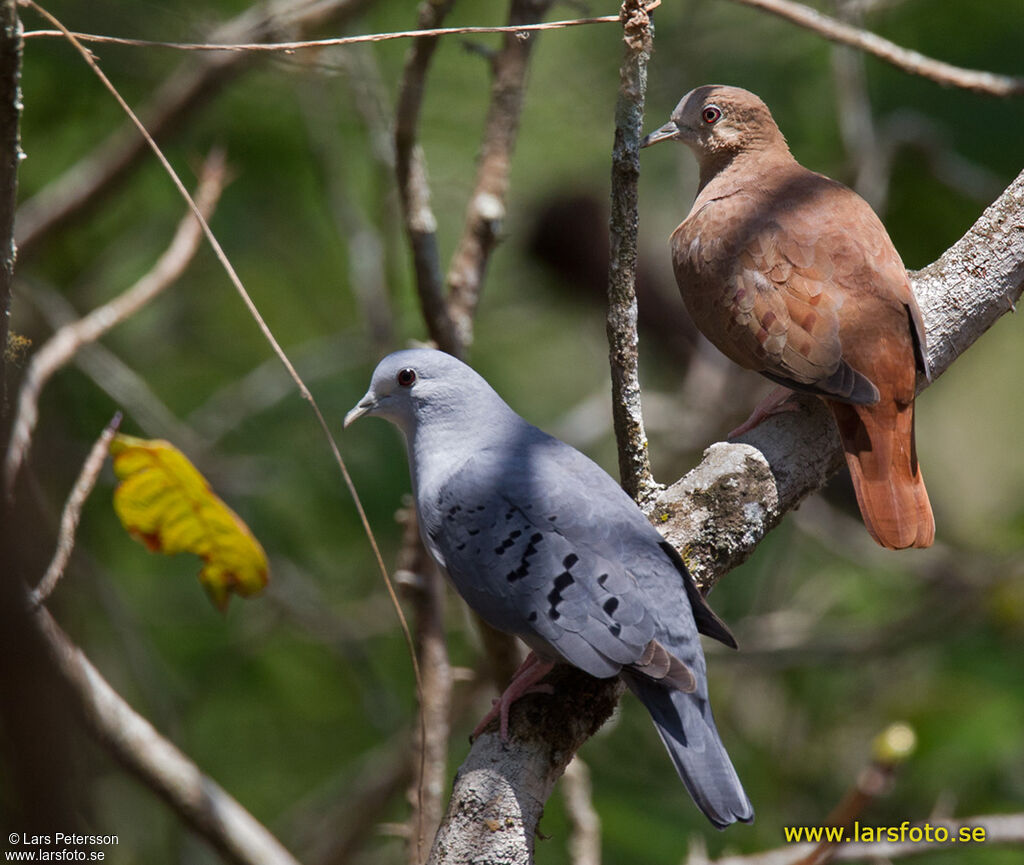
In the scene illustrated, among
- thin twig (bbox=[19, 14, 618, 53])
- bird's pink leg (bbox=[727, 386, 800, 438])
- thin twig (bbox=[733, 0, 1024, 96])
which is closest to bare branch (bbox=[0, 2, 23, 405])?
thin twig (bbox=[19, 14, 618, 53])

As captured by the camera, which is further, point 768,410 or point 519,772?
point 768,410

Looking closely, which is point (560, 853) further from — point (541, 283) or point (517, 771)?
point (541, 283)

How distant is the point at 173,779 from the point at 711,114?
2897 millimetres

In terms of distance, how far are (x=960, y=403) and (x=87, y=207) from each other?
28.4ft

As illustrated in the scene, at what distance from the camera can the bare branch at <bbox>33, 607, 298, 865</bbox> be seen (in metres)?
2.78

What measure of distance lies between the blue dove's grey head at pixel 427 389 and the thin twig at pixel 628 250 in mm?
587

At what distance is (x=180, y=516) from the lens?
274cm

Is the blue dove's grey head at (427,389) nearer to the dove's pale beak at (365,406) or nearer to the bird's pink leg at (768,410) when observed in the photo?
the dove's pale beak at (365,406)

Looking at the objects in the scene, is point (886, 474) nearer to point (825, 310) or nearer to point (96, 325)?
point (825, 310)

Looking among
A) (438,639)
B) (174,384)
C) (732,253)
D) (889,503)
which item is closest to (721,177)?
(732,253)

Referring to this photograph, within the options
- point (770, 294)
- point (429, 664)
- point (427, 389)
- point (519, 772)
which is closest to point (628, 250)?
point (770, 294)

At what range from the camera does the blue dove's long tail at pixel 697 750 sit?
2.26m

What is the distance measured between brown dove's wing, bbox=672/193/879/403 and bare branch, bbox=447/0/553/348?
2.18ft
